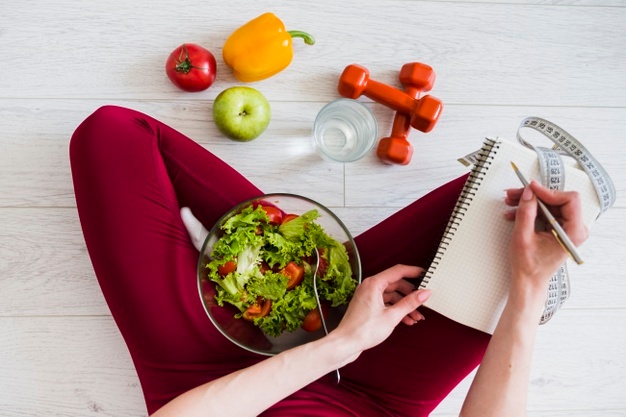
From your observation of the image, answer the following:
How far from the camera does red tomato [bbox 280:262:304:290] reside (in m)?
0.88

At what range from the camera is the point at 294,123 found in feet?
3.94

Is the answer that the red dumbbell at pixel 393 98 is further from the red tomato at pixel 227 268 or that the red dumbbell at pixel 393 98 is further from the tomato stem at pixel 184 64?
the red tomato at pixel 227 268

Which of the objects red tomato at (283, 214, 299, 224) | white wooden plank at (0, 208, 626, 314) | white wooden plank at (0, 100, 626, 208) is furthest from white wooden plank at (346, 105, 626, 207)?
white wooden plank at (0, 208, 626, 314)

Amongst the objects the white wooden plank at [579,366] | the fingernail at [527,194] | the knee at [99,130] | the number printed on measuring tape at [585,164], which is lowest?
the white wooden plank at [579,366]

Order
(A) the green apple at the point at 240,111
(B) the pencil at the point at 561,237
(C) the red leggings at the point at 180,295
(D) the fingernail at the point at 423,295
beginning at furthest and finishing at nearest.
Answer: (A) the green apple at the point at 240,111 → (C) the red leggings at the point at 180,295 → (D) the fingernail at the point at 423,295 → (B) the pencil at the point at 561,237

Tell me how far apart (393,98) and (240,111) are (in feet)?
1.07

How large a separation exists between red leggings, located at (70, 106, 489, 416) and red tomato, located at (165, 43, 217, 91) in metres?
0.17

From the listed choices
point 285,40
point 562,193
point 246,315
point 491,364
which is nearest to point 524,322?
point 491,364

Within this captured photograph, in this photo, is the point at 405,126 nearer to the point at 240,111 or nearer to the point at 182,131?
the point at 240,111

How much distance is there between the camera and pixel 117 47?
1.19 meters

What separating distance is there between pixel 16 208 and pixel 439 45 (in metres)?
1.02

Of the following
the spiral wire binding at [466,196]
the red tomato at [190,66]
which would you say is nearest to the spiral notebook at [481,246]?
the spiral wire binding at [466,196]

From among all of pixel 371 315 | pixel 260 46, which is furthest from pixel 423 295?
pixel 260 46

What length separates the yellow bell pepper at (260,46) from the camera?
1.12 m
